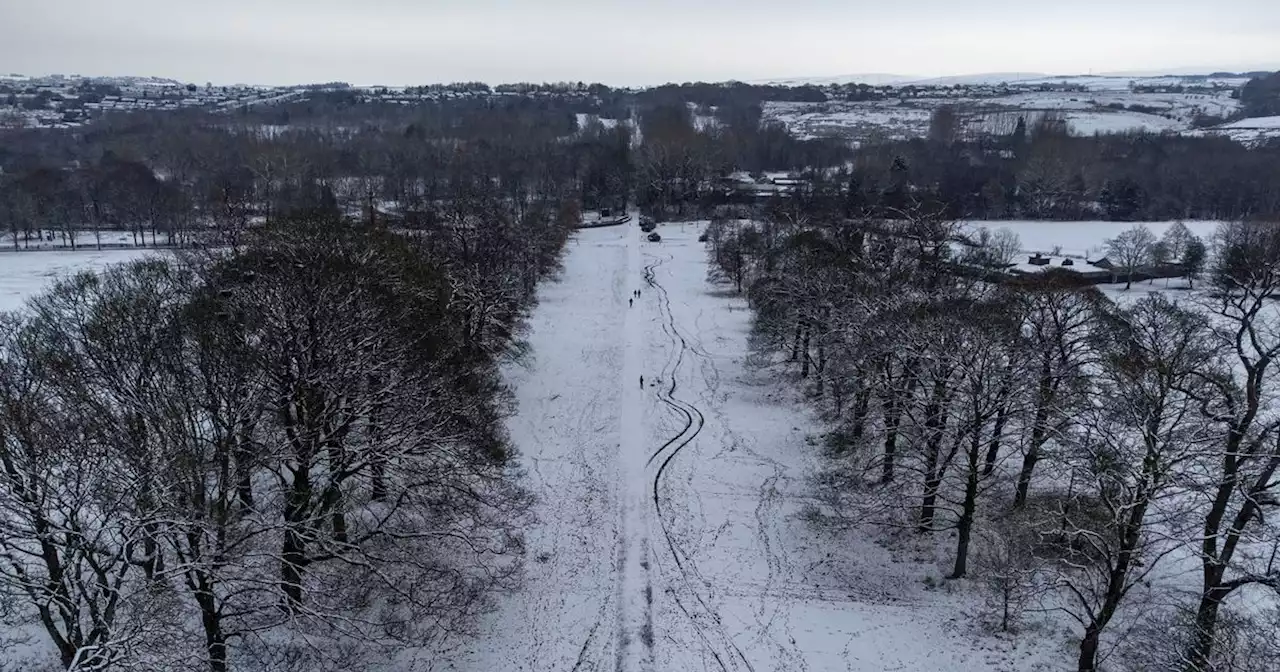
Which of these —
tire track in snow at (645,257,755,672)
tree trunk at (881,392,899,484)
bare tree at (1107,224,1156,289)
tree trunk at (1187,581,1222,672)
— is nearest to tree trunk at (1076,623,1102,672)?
tree trunk at (1187,581,1222,672)

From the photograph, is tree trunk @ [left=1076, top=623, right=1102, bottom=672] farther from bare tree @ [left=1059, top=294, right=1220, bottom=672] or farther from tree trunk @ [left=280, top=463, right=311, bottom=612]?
tree trunk @ [left=280, top=463, right=311, bottom=612]

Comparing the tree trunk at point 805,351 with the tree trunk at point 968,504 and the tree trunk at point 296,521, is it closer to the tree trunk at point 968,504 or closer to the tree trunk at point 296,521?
the tree trunk at point 968,504

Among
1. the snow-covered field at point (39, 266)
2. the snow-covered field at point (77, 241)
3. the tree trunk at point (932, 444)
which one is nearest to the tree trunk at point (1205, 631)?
the tree trunk at point (932, 444)

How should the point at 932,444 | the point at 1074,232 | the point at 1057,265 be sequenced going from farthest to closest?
the point at 1074,232
the point at 1057,265
the point at 932,444

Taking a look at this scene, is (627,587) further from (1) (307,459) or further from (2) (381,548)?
(1) (307,459)

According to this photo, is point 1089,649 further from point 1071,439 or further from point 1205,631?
point 1071,439

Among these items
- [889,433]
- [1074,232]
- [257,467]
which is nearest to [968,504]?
[889,433]

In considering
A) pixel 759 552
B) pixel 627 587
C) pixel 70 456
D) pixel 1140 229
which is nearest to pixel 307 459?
pixel 70 456
